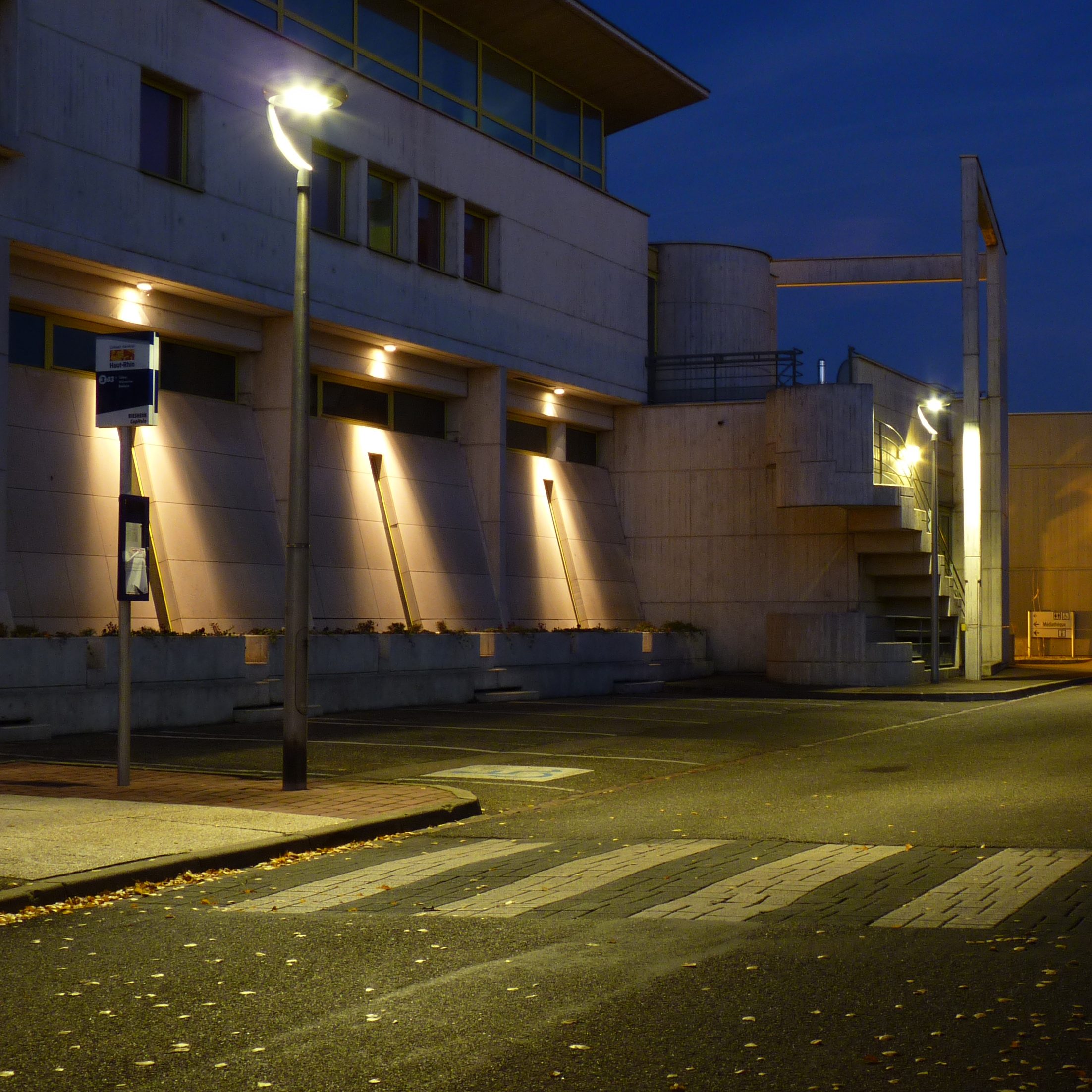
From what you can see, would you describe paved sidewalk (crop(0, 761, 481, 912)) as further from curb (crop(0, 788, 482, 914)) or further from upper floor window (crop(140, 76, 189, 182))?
upper floor window (crop(140, 76, 189, 182))

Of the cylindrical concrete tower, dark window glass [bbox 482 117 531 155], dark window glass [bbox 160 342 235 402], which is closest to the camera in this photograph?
dark window glass [bbox 160 342 235 402]

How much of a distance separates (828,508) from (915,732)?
15.4 metres

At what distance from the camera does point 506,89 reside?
1380 inches

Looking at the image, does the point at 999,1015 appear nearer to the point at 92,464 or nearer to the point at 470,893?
the point at 470,893

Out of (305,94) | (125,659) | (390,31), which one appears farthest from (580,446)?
(125,659)

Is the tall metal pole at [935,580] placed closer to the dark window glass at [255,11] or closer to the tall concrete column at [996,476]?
the tall concrete column at [996,476]

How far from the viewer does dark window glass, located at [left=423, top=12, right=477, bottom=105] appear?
32438mm

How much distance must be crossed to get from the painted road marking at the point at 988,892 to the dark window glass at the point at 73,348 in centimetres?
1907

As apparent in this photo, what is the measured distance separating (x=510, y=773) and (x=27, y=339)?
42.9 ft

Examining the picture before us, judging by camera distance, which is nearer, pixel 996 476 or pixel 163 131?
pixel 163 131

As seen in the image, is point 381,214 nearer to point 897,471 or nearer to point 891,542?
point 897,471

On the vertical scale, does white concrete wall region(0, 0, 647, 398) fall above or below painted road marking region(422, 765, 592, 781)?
above

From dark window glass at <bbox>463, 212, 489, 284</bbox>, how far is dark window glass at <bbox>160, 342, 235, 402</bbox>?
6.98 meters

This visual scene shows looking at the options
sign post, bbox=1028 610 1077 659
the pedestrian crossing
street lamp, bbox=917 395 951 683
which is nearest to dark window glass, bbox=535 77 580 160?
street lamp, bbox=917 395 951 683
